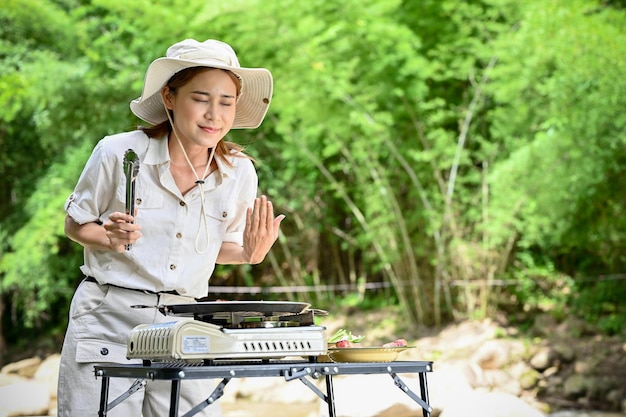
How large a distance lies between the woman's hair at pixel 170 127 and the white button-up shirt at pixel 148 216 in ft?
0.08

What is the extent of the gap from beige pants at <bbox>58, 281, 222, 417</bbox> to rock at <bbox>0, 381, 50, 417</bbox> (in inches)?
209

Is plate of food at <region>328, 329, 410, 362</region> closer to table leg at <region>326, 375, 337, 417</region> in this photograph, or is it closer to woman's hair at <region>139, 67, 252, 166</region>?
table leg at <region>326, 375, 337, 417</region>

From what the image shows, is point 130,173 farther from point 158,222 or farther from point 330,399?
point 330,399

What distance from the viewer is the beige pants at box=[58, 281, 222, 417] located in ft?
5.47

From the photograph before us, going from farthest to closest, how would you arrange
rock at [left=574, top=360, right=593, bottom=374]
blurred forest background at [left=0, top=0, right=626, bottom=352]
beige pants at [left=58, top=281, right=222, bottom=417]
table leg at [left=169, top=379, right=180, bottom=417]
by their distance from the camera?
blurred forest background at [left=0, top=0, right=626, bottom=352]
rock at [left=574, top=360, right=593, bottom=374]
beige pants at [left=58, top=281, right=222, bottom=417]
table leg at [left=169, top=379, right=180, bottom=417]

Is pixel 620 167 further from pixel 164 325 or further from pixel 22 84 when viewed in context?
pixel 164 325

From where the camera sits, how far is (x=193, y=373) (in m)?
1.31

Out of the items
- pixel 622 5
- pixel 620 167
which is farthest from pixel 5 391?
pixel 622 5

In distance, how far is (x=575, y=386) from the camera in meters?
6.65

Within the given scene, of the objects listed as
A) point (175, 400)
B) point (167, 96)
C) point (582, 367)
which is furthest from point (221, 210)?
point (582, 367)

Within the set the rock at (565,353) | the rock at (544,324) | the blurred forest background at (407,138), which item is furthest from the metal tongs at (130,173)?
the rock at (544,324)

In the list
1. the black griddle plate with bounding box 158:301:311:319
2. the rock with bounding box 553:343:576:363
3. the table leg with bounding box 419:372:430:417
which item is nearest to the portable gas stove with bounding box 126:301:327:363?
the black griddle plate with bounding box 158:301:311:319

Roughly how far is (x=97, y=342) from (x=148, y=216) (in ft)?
0.83

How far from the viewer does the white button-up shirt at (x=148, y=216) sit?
5.55 feet
